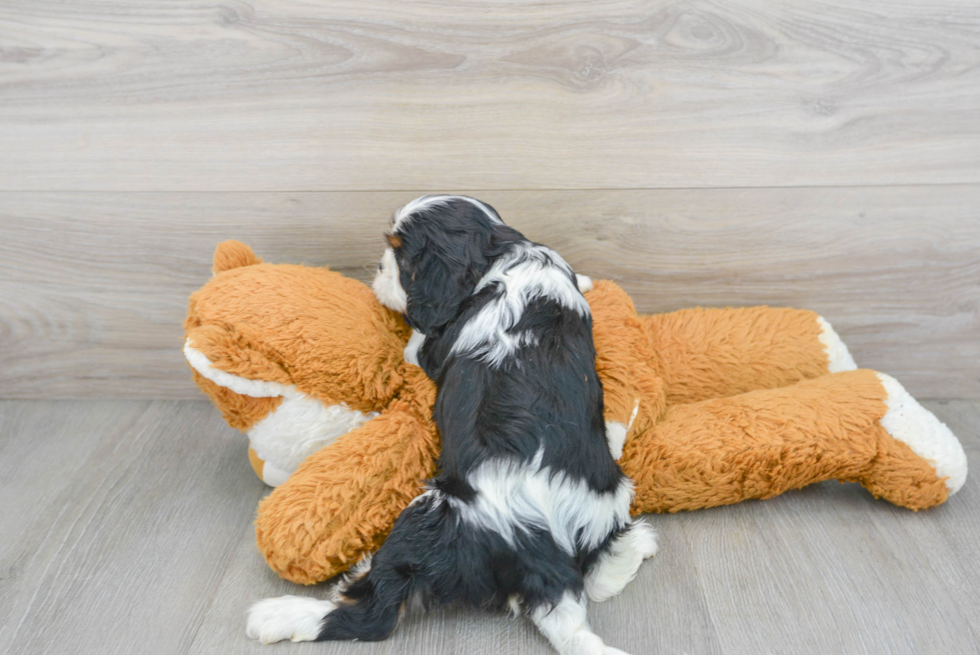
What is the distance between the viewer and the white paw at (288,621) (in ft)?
4.01

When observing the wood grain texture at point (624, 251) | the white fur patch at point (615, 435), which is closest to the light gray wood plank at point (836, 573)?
the white fur patch at point (615, 435)

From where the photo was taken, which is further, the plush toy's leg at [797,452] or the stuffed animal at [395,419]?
the plush toy's leg at [797,452]

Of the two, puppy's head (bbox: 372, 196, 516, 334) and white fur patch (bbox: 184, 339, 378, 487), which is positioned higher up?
puppy's head (bbox: 372, 196, 516, 334)

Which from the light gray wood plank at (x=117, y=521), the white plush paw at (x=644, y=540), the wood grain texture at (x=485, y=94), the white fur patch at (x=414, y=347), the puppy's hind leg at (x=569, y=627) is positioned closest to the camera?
the puppy's hind leg at (x=569, y=627)

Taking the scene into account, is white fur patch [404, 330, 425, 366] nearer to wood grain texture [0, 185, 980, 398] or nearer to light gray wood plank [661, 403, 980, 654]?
wood grain texture [0, 185, 980, 398]

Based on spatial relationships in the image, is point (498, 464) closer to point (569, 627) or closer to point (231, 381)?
point (569, 627)

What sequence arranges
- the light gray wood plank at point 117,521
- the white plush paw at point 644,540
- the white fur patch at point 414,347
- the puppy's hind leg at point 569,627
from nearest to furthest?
the puppy's hind leg at point 569,627 → the light gray wood plank at point 117,521 → the white plush paw at point 644,540 → the white fur patch at point 414,347

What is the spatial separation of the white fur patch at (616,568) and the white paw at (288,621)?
17.9 inches

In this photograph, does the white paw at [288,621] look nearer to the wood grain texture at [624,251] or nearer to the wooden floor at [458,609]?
the wooden floor at [458,609]

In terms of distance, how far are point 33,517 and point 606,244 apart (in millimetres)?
1405

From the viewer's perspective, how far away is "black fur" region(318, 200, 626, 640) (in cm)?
118

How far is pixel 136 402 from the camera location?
2.03m

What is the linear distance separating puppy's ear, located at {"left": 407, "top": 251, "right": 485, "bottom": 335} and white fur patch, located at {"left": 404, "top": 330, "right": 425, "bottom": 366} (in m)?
0.11

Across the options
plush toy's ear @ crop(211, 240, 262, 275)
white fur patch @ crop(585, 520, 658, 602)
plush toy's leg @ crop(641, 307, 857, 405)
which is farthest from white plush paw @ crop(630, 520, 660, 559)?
plush toy's ear @ crop(211, 240, 262, 275)
